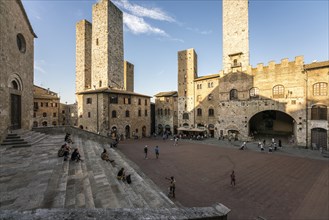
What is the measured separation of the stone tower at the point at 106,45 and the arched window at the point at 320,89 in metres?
33.2

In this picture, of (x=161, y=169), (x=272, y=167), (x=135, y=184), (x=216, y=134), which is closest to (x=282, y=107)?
(x=216, y=134)

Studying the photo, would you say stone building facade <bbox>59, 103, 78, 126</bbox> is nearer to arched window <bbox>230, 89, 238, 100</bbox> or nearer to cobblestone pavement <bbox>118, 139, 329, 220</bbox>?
cobblestone pavement <bbox>118, 139, 329, 220</bbox>

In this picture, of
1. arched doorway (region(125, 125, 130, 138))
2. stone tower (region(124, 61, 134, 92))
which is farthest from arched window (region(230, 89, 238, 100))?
stone tower (region(124, 61, 134, 92))

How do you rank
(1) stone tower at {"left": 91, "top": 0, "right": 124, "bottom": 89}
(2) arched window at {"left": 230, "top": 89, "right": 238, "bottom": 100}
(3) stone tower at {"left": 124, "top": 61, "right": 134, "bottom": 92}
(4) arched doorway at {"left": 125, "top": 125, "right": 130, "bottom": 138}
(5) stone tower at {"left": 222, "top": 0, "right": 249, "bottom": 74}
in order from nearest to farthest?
(2) arched window at {"left": 230, "top": 89, "right": 238, "bottom": 100} → (5) stone tower at {"left": 222, "top": 0, "right": 249, "bottom": 74} → (4) arched doorway at {"left": 125, "top": 125, "right": 130, "bottom": 138} → (1) stone tower at {"left": 91, "top": 0, "right": 124, "bottom": 89} → (3) stone tower at {"left": 124, "top": 61, "right": 134, "bottom": 92}

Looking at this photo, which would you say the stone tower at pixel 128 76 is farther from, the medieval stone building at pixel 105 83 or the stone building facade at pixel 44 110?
the stone building facade at pixel 44 110

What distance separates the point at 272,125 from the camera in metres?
28.7

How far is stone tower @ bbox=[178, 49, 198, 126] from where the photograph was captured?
35312 mm

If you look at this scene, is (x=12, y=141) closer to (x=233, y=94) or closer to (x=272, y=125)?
(x=233, y=94)

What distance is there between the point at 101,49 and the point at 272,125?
36.5m

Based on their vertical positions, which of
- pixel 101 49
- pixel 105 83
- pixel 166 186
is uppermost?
pixel 101 49

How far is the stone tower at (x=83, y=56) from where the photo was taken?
115 ft

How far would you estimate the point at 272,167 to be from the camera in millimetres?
14336

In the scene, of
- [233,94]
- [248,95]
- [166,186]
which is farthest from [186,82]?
[166,186]

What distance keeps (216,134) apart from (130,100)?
18463 millimetres
